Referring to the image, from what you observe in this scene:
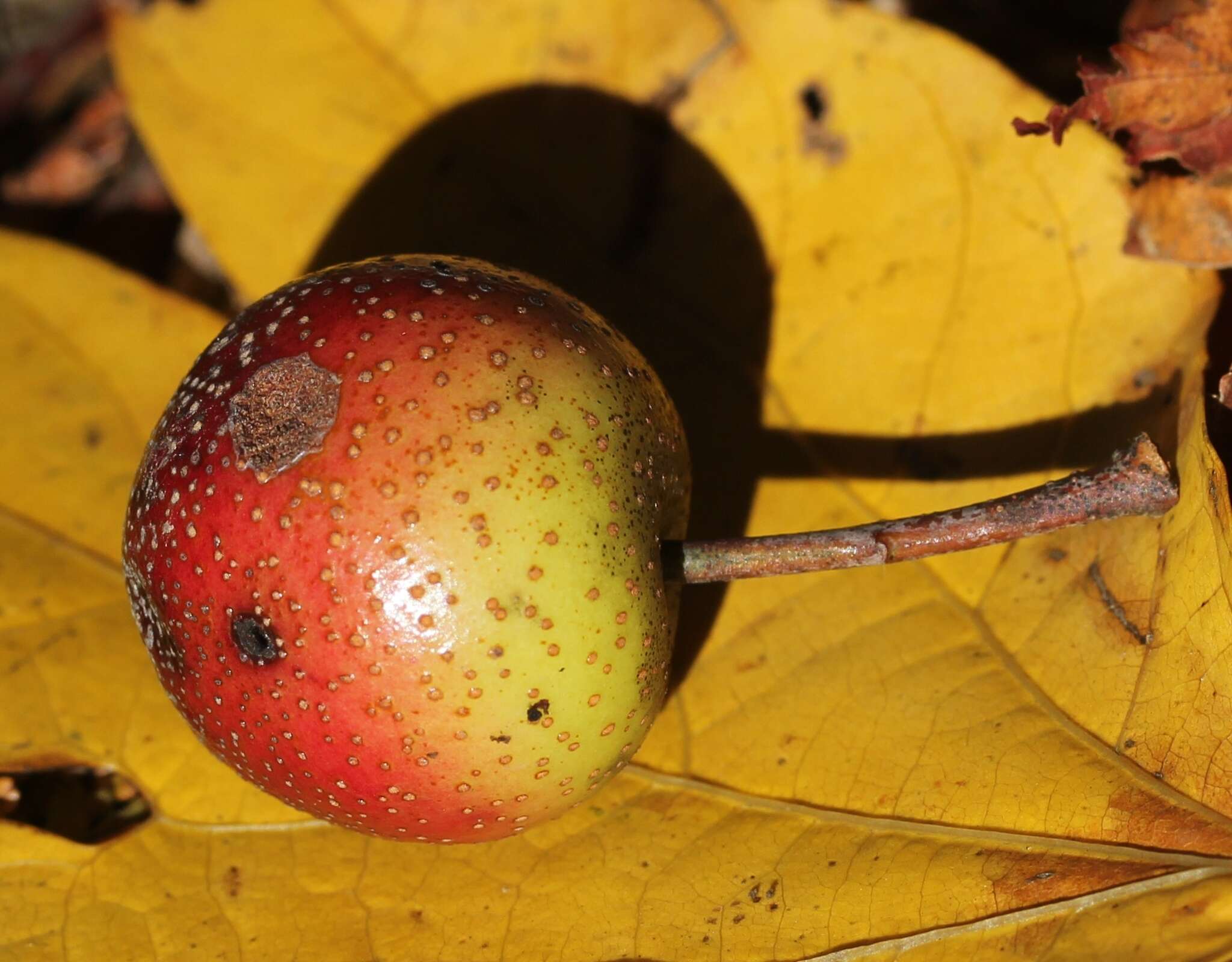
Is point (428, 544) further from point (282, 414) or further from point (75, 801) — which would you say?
point (75, 801)

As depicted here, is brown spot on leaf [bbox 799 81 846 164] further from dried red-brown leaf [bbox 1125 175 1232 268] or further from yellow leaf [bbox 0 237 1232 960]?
yellow leaf [bbox 0 237 1232 960]

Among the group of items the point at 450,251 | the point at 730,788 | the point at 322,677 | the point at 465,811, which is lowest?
the point at 730,788

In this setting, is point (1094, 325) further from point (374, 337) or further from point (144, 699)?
point (144, 699)

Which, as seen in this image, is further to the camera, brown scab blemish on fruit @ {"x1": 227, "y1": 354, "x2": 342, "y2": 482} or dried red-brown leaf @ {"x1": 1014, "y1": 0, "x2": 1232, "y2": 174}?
dried red-brown leaf @ {"x1": 1014, "y1": 0, "x2": 1232, "y2": 174}

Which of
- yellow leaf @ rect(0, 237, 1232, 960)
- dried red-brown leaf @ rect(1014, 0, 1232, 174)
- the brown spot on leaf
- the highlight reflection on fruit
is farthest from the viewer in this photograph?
the brown spot on leaf

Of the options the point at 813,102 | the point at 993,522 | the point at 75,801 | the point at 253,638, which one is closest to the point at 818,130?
the point at 813,102

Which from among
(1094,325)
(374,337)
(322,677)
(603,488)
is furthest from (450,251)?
(1094,325)

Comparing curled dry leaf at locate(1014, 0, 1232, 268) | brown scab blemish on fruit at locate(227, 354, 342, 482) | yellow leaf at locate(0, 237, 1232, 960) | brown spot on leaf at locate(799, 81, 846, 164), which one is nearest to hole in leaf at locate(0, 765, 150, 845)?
yellow leaf at locate(0, 237, 1232, 960)
